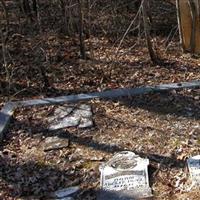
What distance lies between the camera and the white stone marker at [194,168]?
362cm

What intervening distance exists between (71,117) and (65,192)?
1.41 meters

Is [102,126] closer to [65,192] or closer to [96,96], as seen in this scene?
[96,96]

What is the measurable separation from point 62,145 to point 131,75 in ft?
6.48

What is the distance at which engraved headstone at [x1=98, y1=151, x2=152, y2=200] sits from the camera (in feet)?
11.8

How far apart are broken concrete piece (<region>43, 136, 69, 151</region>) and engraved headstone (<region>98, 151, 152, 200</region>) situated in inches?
23.6

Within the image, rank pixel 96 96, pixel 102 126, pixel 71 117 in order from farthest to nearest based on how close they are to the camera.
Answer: pixel 96 96
pixel 71 117
pixel 102 126

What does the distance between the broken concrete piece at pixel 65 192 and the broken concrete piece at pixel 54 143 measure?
745mm

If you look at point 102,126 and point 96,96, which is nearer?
point 102,126

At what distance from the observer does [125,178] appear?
380 cm

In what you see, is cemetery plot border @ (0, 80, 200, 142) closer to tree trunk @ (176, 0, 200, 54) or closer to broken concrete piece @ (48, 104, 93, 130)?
broken concrete piece @ (48, 104, 93, 130)

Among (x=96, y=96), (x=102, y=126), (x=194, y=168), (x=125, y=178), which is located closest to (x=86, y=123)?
(x=102, y=126)

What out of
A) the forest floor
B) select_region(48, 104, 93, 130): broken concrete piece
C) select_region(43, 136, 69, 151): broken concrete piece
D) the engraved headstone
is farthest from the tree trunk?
the engraved headstone

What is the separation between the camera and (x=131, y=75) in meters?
6.19

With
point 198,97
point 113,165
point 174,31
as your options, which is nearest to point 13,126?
point 113,165
